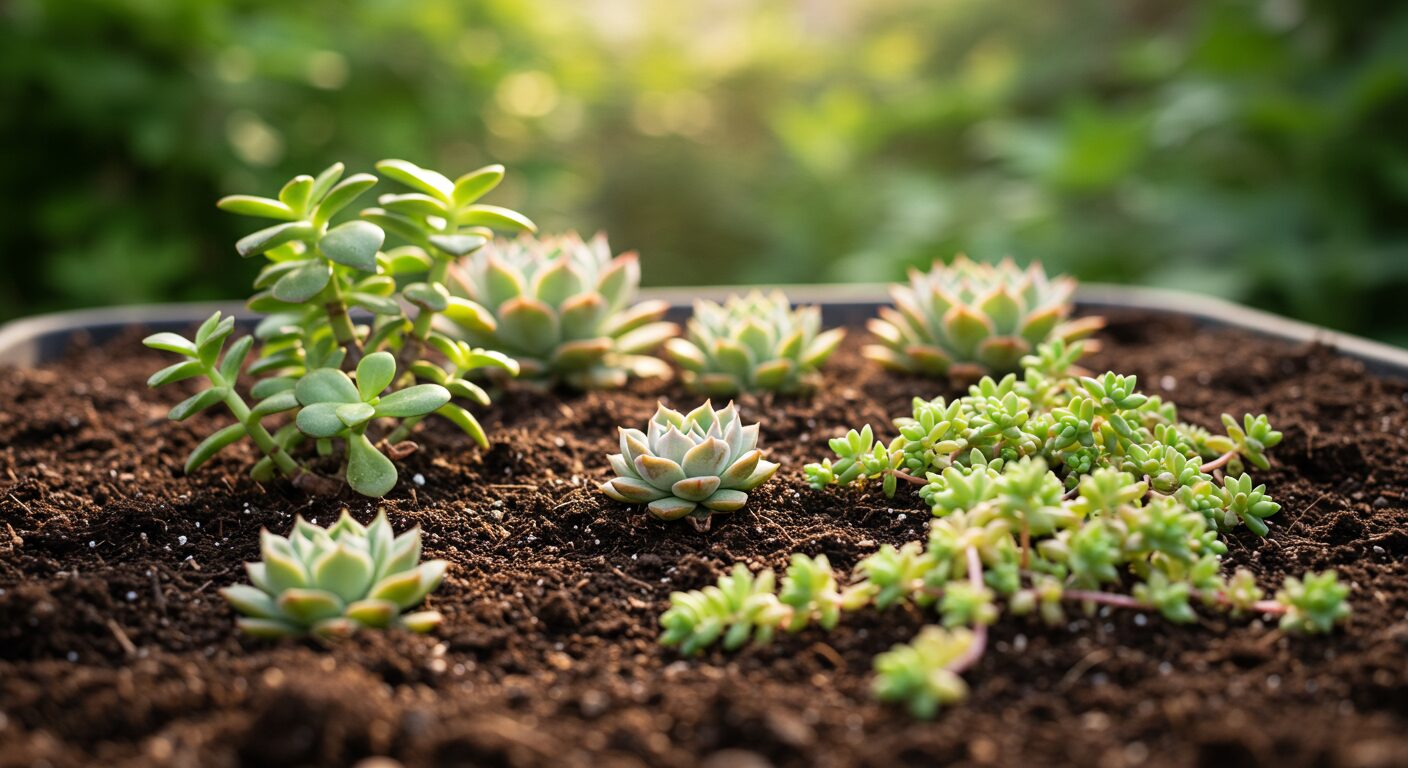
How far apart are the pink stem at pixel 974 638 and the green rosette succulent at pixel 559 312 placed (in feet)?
3.16

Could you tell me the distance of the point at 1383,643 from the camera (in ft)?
3.89

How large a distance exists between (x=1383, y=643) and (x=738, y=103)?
4338 mm

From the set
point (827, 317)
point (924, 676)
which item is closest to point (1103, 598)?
point (924, 676)

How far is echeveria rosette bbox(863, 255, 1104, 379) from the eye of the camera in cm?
203

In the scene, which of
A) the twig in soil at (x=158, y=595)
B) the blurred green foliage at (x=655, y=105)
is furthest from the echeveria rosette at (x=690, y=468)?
the blurred green foliage at (x=655, y=105)

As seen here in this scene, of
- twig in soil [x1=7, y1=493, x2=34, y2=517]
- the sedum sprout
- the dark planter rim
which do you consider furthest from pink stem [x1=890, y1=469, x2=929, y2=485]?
twig in soil [x1=7, y1=493, x2=34, y2=517]

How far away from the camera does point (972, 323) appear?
2012 mm

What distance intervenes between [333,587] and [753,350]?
0.99 m

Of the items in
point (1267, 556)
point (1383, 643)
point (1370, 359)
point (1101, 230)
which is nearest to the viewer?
point (1383, 643)

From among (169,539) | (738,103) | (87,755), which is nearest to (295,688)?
(87,755)

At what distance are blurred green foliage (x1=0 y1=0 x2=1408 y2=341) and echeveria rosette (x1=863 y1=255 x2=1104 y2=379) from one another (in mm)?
1553

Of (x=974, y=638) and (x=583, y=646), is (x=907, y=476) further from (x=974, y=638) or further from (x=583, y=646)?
(x=583, y=646)

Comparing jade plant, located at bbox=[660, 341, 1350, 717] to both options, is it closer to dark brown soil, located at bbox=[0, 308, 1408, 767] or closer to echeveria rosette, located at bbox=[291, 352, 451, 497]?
dark brown soil, located at bbox=[0, 308, 1408, 767]

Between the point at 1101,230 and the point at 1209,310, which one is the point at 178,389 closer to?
the point at 1209,310
